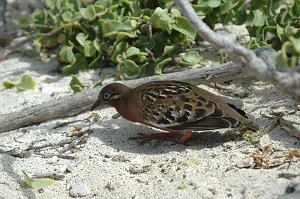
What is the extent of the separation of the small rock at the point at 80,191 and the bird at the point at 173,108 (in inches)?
31.4

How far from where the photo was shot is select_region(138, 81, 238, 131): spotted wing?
529 centimetres

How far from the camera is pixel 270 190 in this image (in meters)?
4.42

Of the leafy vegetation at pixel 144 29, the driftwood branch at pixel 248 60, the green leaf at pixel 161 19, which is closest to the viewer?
the driftwood branch at pixel 248 60

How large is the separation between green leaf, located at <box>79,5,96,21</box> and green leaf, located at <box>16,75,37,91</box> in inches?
34.5

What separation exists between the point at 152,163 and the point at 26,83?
2275 millimetres

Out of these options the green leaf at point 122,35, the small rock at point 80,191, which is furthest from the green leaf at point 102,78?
the small rock at point 80,191

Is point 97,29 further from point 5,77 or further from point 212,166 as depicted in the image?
point 212,166

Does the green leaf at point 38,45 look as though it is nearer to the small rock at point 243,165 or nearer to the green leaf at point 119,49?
the green leaf at point 119,49

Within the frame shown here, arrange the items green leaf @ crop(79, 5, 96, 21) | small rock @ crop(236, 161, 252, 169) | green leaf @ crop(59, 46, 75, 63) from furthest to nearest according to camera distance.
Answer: green leaf @ crop(59, 46, 75, 63) < green leaf @ crop(79, 5, 96, 21) < small rock @ crop(236, 161, 252, 169)

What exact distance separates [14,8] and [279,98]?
4.60m

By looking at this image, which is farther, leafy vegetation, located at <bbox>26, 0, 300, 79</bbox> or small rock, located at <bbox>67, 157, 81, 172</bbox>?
leafy vegetation, located at <bbox>26, 0, 300, 79</bbox>

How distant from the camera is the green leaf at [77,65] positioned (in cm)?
706

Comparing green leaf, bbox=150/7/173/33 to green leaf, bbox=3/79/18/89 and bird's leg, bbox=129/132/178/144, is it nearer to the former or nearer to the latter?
bird's leg, bbox=129/132/178/144

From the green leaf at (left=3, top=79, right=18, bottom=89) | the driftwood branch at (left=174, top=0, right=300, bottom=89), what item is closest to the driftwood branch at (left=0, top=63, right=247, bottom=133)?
the green leaf at (left=3, top=79, right=18, bottom=89)
